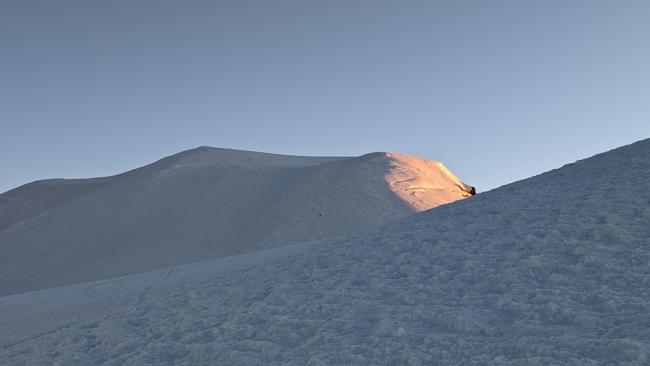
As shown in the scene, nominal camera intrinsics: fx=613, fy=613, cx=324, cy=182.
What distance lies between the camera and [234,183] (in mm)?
28703

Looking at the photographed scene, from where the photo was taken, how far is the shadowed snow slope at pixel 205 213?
71.4 ft

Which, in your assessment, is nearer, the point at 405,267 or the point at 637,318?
the point at 637,318

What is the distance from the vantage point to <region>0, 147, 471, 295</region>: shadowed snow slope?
2175 cm

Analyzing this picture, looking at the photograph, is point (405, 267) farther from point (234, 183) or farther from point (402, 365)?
point (234, 183)

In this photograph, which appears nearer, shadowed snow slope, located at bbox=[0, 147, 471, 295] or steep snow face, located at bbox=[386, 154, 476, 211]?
shadowed snow slope, located at bbox=[0, 147, 471, 295]

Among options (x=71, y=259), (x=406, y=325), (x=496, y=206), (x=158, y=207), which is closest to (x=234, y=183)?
(x=158, y=207)

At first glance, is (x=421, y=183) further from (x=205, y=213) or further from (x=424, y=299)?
(x=424, y=299)

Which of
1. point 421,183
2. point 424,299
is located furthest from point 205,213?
point 424,299

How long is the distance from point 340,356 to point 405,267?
2.06m

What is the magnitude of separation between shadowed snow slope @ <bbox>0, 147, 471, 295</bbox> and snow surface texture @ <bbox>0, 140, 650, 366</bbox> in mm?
13344

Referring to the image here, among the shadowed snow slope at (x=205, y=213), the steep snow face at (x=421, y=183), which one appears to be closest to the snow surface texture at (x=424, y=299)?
the shadowed snow slope at (x=205, y=213)

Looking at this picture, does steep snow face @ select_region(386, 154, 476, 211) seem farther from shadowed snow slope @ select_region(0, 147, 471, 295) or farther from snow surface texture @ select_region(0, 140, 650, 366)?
snow surface texture @ select_region(0, 140, 650, 366)

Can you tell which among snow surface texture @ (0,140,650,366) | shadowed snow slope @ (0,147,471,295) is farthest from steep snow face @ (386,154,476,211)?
snow surface texture @ (0,140,650,366)

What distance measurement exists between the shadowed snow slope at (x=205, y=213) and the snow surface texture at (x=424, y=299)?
43.8 ft
